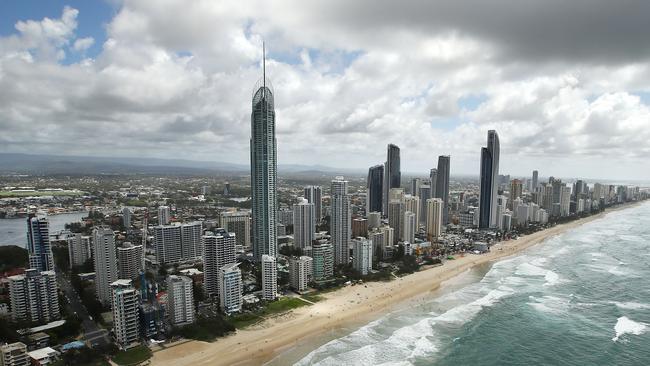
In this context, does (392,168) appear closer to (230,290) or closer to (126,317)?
(230,290)

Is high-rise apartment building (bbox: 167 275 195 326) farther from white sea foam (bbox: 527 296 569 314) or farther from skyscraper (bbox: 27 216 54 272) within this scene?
white sea foam (bbox: 527 296 569 314)

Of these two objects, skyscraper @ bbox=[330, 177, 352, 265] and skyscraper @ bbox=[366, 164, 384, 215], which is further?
skyscraper @ bbox=[366, 164, 384, 215]

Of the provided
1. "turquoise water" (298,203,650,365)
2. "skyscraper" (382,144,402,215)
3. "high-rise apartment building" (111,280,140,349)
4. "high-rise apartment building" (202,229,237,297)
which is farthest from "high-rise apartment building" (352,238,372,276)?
"skyscraper" (382,144,402,215)

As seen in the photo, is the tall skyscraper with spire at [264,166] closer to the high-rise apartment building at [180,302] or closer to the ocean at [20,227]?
the high-rise apartment building at [180,302]

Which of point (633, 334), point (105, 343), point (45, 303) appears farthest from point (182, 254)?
point (633, 334)

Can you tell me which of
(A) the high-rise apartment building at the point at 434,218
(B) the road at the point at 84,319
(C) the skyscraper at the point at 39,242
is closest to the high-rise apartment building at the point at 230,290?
(B) the road at the point at 84,319

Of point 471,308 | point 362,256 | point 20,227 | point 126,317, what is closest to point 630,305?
point 471,308

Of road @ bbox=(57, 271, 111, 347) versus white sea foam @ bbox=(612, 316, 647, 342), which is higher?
white sea foam @ bbox=(612, 316, 647, 342)
